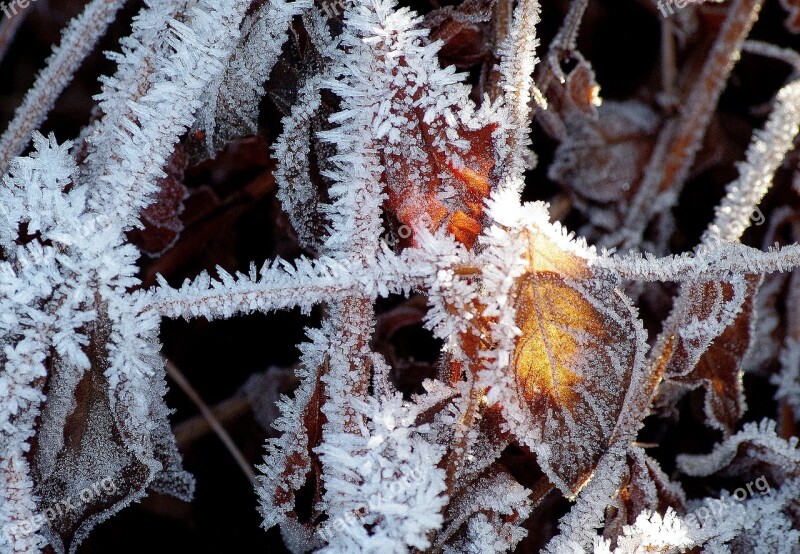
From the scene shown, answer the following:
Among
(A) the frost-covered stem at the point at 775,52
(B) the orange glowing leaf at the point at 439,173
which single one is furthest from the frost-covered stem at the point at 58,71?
(A) the frost-covered stem at the point at 775,52

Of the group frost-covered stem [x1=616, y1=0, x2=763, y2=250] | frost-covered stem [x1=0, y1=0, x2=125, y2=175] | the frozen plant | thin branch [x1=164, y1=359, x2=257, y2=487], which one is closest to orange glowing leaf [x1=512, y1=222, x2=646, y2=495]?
the frozen plant

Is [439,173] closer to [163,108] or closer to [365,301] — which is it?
[365,301]

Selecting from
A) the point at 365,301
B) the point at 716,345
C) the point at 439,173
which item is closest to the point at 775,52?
the point at 716,345

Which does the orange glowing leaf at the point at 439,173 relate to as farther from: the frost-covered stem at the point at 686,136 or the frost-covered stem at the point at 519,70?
the frost-covered stem at the point at 686,136

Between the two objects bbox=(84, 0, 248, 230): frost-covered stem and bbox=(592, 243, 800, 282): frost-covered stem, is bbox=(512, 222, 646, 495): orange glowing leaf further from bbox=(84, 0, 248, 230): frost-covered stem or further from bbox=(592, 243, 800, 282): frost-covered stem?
bbox=(84, 0, 248, 230): frost-covered stem

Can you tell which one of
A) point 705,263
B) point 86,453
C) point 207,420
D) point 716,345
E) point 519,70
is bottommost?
point 207,420
